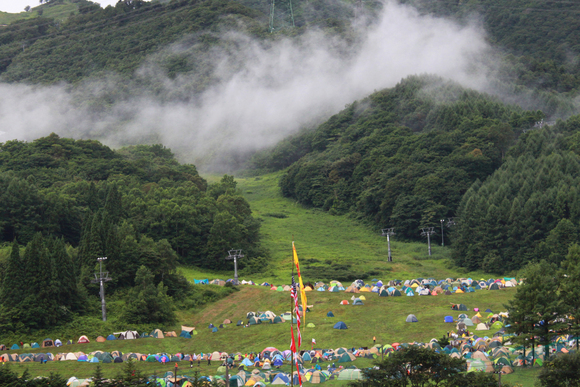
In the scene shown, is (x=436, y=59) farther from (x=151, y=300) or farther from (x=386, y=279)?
(x=151, y=300)

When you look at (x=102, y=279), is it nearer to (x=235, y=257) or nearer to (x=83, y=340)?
(x=83, y=340)

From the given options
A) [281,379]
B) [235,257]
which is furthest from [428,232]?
[281,379]

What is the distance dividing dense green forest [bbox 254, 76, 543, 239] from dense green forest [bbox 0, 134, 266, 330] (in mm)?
21866

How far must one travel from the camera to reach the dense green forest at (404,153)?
102 meters

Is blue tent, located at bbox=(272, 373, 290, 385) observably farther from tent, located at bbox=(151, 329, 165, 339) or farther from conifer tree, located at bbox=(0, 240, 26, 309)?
conifer tree, located at bbox=(0, 240, 26, 309)

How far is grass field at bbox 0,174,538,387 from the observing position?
4919 centimetres

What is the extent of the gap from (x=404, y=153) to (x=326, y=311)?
63.7 metres

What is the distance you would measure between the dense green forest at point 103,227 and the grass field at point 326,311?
14.0 feet

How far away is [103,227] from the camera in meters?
66.9

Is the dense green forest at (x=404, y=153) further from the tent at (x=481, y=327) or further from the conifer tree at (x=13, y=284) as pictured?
the conifer tree at (x=13, y=284)

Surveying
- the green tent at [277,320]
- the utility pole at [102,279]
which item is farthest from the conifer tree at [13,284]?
the green tent at [277,320]

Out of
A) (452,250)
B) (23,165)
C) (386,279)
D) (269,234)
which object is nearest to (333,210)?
(269,234)

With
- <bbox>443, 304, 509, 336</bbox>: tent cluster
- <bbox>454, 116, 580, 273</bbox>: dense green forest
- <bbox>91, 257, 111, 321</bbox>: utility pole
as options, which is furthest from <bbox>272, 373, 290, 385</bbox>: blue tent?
<bbox>454, 116, 580, 273</bbox>: dense green forest

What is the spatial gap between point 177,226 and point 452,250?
35524 mm
